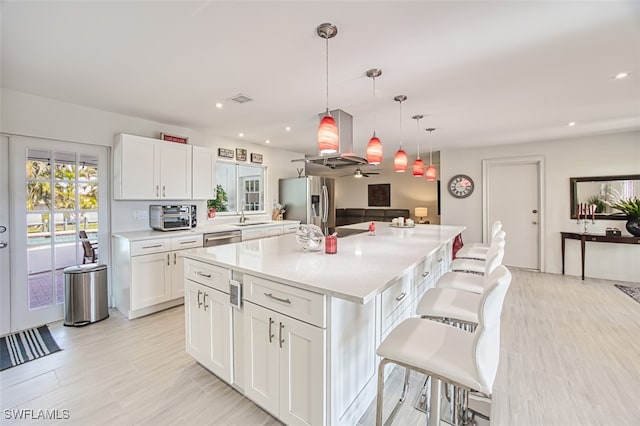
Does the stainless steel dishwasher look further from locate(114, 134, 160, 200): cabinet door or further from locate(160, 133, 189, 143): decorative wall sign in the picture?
locate(160, 133, 189, 143): decorative wall sign

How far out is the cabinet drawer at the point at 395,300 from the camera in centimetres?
194

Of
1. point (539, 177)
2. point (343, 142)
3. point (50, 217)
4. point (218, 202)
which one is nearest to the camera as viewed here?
point (50, 217)

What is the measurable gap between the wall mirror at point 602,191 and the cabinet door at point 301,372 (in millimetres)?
5712

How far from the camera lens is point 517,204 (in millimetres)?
5359

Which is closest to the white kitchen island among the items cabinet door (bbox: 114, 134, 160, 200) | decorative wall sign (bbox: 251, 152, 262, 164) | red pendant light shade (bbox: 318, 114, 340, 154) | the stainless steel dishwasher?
red pendant light shade (bbox: 318, 114, 340, 154)

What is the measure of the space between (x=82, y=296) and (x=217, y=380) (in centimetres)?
204

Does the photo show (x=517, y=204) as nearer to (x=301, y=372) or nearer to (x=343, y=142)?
(x=343, y=142)

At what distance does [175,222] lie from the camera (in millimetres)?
3613

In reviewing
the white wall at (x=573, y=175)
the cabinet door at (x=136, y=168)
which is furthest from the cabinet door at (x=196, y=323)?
the white wall at (x=573, y=175)

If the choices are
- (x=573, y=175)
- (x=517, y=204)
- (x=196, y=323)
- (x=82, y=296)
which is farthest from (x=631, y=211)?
(x=82, y=296)

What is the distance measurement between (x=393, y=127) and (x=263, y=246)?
2870 millimetres

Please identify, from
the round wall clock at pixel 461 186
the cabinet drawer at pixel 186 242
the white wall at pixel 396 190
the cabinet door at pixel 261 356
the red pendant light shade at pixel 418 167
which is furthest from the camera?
the white wall at pixel 396 190

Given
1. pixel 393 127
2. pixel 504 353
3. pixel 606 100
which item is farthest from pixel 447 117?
pixel 504 353

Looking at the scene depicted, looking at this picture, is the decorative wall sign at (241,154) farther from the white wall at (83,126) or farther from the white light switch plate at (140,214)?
the white light switch plate at (140,214)
